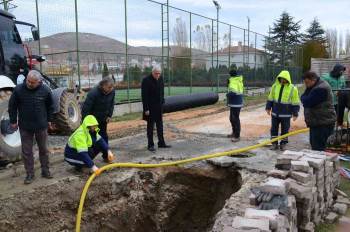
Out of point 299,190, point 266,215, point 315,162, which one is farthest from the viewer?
point 315,162

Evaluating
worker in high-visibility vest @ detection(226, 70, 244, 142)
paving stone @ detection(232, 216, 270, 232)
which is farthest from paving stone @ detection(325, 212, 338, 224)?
worker in high-visibility vest @ detection(226, 70, 244, 142)

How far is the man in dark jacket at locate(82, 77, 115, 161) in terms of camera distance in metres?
7.36

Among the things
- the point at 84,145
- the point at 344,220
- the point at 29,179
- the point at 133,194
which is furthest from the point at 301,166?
the point at 29,179

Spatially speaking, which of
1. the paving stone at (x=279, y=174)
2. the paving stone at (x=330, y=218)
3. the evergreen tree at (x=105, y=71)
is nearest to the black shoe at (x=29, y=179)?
the paving stone at (x=279, y=174)

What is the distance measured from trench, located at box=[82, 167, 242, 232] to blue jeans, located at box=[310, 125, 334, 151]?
A: 158cm

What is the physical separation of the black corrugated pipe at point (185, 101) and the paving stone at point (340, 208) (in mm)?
8153

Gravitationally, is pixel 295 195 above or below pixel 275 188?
below

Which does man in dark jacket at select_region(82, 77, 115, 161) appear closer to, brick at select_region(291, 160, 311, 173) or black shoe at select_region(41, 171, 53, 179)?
black shoe at select_region(41, 171, 53, 179)

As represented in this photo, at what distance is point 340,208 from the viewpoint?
635cm

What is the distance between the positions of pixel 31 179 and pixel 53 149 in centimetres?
273

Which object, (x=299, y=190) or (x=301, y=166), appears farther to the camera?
(x=301, y=166)

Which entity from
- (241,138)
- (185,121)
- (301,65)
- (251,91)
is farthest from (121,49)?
(301,65)

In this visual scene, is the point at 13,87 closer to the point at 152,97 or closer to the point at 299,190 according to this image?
the point at 152,97

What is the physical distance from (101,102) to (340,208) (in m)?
4.32
